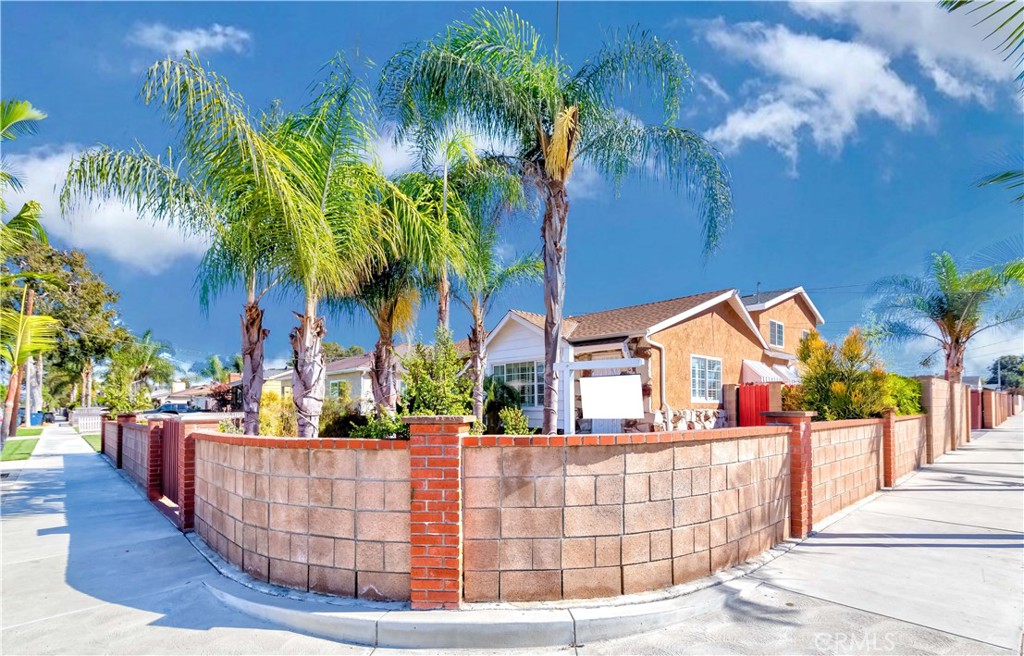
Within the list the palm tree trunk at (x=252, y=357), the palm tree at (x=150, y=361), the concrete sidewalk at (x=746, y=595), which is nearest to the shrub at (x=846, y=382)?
the concrete sidewalk at (x=746, y=595)

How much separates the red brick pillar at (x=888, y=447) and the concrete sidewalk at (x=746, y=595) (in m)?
1.84

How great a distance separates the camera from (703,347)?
19625 millimetres

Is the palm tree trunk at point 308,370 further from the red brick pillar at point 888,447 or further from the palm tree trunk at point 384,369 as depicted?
the red brick pillar at point 888,447

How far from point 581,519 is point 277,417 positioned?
1503 centimetres

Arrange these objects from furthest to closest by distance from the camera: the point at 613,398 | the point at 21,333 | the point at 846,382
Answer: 1. the point at 21,333
2. the point at 846,382
3. the point at 613,398

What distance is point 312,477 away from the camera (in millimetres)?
5164

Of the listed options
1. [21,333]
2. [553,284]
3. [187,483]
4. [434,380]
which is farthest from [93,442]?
[434,380]

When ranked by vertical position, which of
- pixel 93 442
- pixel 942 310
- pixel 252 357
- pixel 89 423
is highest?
pixel 942 310

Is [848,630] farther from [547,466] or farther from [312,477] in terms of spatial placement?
[312,477]

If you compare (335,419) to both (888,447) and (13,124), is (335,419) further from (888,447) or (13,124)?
(888,447)

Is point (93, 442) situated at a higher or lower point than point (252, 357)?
lower

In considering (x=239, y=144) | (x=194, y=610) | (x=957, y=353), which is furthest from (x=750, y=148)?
(x=194, y=610)

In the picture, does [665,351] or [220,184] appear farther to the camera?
[665,351]

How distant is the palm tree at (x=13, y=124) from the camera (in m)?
10.3
